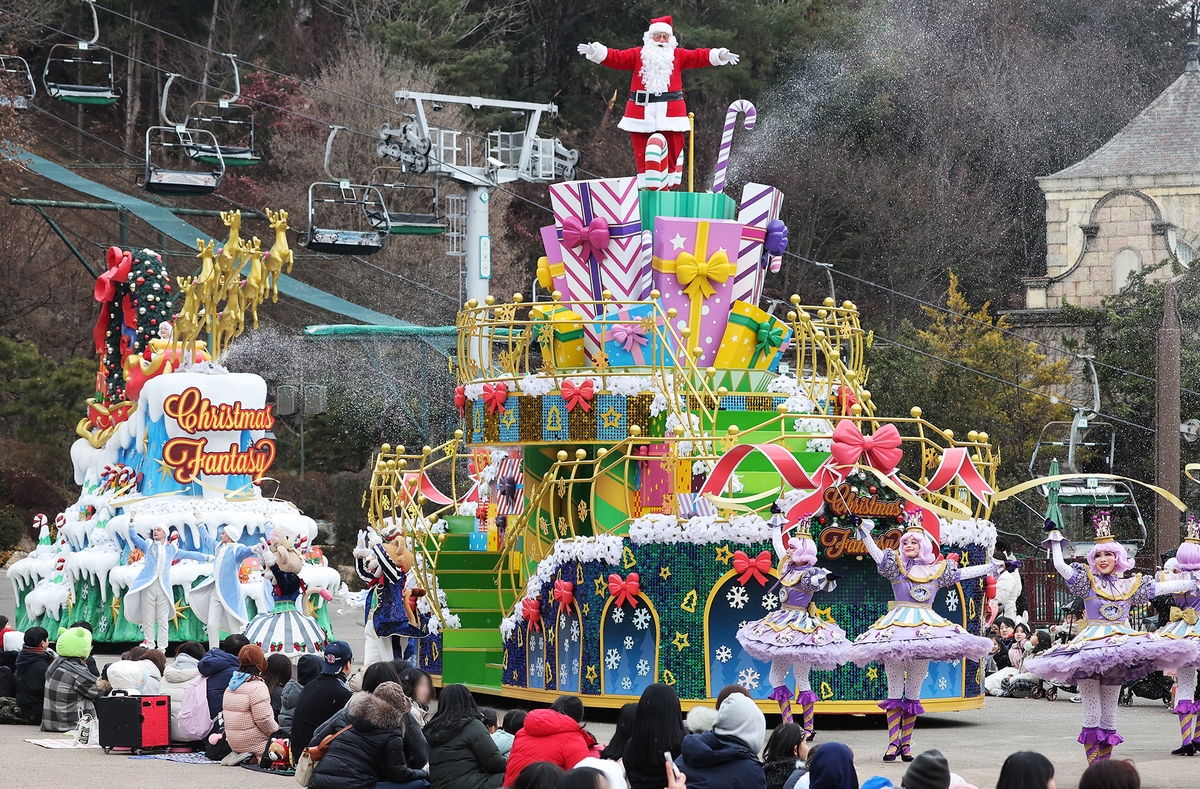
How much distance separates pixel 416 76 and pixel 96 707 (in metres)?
29.4

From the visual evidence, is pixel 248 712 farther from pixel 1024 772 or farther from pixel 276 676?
pixel 1024 772

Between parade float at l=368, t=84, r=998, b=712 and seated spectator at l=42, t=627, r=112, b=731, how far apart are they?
12.0 ft

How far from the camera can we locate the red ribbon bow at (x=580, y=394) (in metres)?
16.1

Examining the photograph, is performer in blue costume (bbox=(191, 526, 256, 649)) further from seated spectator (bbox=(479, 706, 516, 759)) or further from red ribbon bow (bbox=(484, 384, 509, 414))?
seated spectator (bbox=(479, 706, 516, 759))

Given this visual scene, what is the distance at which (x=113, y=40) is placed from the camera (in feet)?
147

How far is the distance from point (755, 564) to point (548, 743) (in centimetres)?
604

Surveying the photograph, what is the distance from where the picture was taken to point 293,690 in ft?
43.0

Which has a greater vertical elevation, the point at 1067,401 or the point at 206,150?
the point at 206,150

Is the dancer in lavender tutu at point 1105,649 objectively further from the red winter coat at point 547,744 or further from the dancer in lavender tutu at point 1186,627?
the red winter coat at point 547,744

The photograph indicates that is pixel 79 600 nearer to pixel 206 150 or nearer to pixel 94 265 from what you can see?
pixel 206 150

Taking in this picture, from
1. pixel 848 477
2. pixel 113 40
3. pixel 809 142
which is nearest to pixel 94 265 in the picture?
pixel 113 40

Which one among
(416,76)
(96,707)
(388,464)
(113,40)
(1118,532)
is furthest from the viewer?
(113,40)

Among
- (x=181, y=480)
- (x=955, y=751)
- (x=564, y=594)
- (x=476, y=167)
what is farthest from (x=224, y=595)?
(x=476, y=167)

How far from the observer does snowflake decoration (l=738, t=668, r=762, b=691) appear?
1496 centimetres
